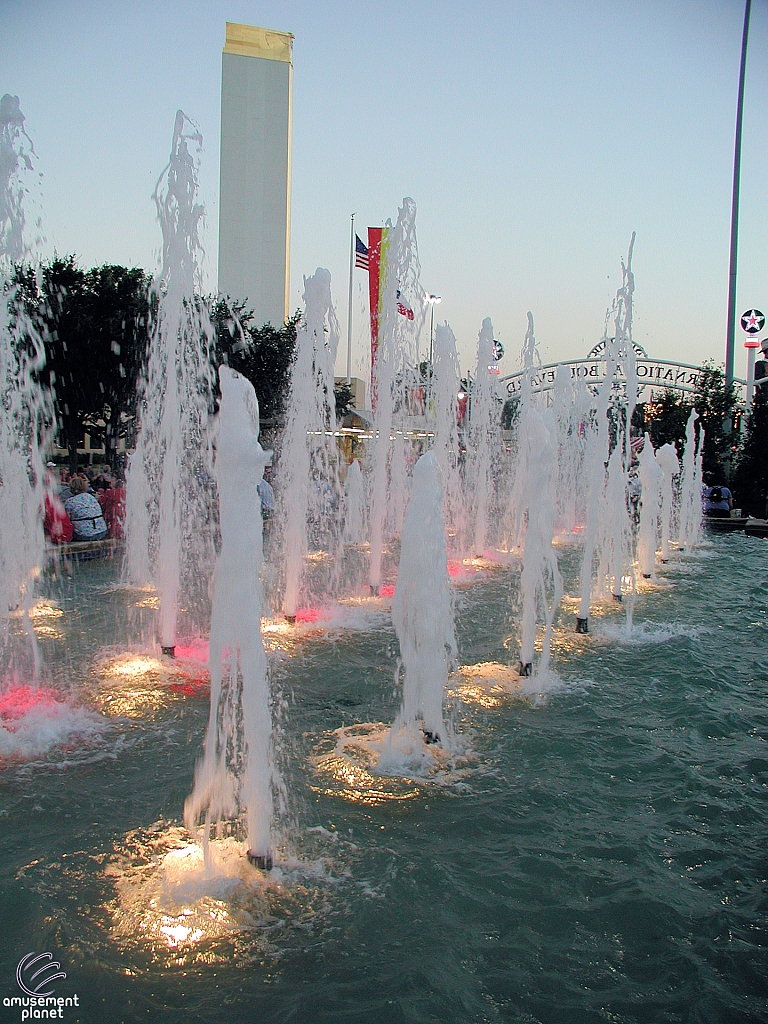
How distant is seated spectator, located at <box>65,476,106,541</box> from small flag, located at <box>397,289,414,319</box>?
19.6 ft

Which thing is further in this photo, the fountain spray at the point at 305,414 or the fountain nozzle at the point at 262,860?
the fountain spray at the point at 305,414

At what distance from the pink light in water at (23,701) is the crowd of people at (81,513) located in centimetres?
585

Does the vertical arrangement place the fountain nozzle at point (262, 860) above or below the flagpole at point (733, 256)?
below

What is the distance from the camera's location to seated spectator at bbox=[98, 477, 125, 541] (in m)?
13.5

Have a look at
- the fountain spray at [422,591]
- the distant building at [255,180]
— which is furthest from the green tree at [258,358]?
the distant building at [255,180]

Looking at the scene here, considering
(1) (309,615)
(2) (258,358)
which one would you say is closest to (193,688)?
(1) (309,615)

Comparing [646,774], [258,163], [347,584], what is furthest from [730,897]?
[258,163]

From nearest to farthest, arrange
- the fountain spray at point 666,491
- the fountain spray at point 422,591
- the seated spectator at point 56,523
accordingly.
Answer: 1. the fountain spray at point 422,591
2. the seated spectator at point 56,523
3. the fountain spray at point 666,491

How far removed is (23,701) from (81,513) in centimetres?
698

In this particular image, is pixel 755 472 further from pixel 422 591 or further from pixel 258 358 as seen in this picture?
pixel 422 591

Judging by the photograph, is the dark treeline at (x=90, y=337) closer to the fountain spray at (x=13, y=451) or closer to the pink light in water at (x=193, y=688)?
the fountain spray at (x=13, y=451)

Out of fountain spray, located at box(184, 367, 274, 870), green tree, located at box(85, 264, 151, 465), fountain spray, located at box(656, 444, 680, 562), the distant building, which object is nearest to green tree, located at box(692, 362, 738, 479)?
fountain spray, located at box(656, 444, 680, 562)

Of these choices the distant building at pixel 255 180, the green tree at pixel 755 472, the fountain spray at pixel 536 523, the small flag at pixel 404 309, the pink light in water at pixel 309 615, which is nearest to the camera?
the fountain spray at pixel 536 523

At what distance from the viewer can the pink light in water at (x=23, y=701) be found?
5.59m
